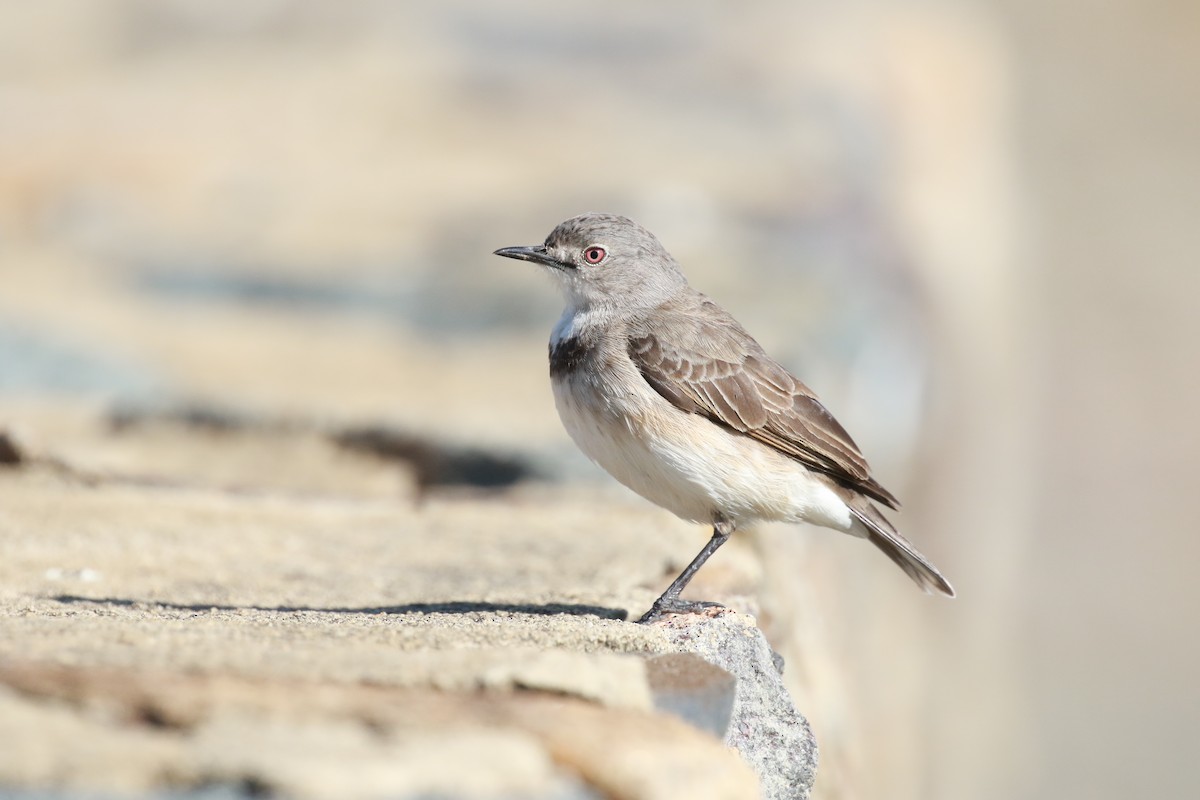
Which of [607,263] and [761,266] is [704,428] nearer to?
[607,263]

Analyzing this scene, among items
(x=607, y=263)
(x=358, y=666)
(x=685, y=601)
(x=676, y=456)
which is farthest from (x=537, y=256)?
(x=358, y=666)

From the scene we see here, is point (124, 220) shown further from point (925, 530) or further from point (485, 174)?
point (925, 530)

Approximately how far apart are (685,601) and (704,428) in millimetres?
631

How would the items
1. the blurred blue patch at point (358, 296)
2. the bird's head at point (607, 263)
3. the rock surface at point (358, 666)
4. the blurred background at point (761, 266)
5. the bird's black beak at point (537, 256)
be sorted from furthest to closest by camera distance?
the blurred blue patch at point (358, 296), the blurred background at point (761, 266), the bird's black beak at point (537, 256), the bird's head at point (607, 263), the rock surface at point (358, 666)

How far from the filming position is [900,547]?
5.88m

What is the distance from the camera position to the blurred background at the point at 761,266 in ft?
36.0

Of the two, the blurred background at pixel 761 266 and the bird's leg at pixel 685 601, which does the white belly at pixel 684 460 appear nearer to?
the bird's leg at pixel 685 601

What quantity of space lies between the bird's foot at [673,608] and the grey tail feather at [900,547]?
2.70 ft

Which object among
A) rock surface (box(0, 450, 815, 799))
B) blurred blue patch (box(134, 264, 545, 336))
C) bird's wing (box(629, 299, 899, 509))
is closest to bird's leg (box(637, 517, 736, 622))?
rock surface (box(0, 450, 815, 799))

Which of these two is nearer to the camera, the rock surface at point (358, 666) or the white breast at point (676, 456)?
the rock surface at point (358, 666)

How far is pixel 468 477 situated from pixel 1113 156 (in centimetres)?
1878

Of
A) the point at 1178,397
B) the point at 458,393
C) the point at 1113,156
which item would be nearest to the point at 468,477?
the point at 458,393

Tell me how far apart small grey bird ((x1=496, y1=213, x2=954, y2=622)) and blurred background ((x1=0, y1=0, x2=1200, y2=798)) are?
3.85 ft

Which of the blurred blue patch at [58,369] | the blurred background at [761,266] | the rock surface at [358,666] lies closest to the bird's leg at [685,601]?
the rock surface at [358,666]
